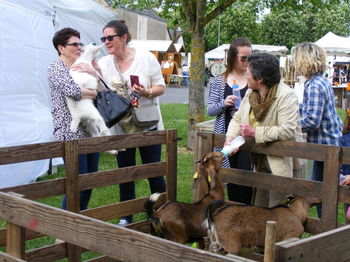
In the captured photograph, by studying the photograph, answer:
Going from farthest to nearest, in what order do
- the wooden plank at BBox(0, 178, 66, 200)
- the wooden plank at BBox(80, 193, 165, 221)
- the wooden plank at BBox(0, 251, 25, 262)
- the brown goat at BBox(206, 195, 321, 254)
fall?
the wooden plank at BBox(80, 193, 165, 221)
the wooden plank at BBox(0, 178, 66, 200)
the brown goat at BBox(206, 195, 321, 254)
the wooden plank at BBox(0, 251, 25, 262)

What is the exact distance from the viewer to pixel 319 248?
7.21 ft

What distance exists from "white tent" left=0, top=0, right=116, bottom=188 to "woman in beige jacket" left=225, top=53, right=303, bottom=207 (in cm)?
408

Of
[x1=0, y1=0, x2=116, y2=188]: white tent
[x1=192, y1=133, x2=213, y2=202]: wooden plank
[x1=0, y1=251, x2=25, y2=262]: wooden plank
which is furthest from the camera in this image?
[x1=0, y1=0, x2=116, y2=188]: white tent

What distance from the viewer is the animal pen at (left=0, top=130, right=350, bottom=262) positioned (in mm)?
2227

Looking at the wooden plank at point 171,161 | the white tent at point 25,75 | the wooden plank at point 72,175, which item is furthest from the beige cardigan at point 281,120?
the white tent at point 25,75

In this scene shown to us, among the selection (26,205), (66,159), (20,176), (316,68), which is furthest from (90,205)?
(26,205)

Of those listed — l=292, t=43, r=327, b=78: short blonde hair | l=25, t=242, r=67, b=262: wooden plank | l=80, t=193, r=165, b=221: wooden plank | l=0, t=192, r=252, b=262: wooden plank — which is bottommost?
l=25, t=242, r=67, b=262: wooden plank

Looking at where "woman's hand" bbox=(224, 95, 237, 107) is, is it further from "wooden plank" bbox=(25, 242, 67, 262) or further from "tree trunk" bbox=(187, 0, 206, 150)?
"tree trunk" bbox=(187, 0, 206, 150)

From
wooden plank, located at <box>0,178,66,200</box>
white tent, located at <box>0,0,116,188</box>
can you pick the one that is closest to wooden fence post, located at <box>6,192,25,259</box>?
wooden plank, located at <box>0,178,66,200</box>

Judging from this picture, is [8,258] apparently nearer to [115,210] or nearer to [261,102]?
[115,210]

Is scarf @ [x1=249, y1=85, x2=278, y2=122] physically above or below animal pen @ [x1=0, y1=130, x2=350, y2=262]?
above

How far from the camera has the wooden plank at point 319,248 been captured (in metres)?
2.05

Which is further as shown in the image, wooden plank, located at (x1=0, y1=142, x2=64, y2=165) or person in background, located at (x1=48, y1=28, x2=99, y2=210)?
person in background, located at (x1=48, y1=28, x2=99, y2=210)

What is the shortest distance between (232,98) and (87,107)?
131 cm
